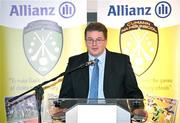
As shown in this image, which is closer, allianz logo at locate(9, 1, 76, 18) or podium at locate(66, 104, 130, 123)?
podium at locate(66, 104, 130, 123)

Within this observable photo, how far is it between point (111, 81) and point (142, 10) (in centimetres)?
87

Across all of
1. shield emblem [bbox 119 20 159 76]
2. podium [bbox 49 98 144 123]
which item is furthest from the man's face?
podium [bbox 49 98 144 123]

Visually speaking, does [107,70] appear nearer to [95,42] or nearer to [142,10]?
[95,42]

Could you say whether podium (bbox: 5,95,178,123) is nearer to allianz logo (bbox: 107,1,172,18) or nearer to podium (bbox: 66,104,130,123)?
podium (bbox: 66,104,130,123)

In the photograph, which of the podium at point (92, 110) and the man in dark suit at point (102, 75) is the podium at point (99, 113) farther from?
the man in dark suit at point (102, 75)

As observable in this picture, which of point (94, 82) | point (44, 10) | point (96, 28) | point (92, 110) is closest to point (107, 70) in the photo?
point (94, 82)

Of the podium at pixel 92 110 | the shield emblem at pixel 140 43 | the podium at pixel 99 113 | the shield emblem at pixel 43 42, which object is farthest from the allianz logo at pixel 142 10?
the podium at pixel 99 113

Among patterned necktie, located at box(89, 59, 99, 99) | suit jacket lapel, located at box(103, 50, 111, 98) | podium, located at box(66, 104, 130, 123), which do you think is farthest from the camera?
suit jacket lapel, located at box(103, 50, 111, 98)

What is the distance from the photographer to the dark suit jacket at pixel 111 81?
3.50 meters

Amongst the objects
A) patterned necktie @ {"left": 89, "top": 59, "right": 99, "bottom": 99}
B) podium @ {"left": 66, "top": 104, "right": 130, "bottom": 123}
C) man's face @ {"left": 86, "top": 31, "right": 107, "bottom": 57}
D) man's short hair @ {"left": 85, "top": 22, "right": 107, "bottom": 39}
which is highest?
man's short hair @ {"left": 85, "top": 22, "right": 107, "bottom": 39}

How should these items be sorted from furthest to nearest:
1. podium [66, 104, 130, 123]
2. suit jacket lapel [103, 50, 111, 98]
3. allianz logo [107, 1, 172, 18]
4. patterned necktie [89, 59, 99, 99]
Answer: allianz logo [107, 1, 172, 18] → suit jacket lapel [103, 50, 111, 98] → patterned necktie [89, 59, 99, 99] → podium [66, 104, 130, 123]

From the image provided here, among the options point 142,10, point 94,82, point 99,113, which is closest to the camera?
point 99,113

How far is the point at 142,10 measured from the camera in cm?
384

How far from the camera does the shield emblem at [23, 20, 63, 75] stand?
3920 millimetres
